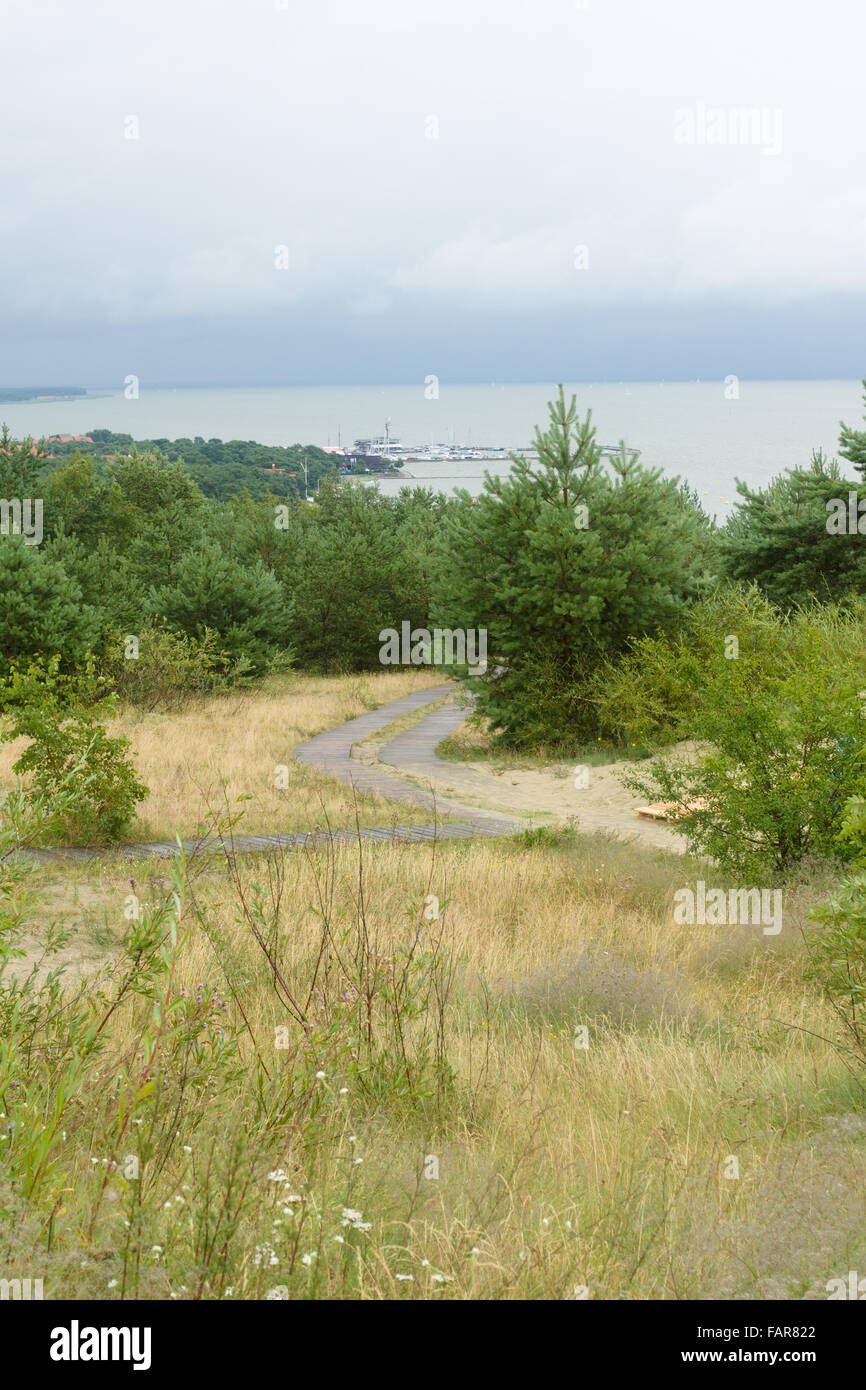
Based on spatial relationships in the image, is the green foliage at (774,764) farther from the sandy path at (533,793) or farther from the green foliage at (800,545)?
the green foliage at (800,545)

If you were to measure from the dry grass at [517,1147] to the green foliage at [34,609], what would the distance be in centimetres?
2430

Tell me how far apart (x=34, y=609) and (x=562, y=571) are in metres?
16.3

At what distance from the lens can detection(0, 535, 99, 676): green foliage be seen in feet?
93.6

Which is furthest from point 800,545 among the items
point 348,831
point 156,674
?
point 348,831

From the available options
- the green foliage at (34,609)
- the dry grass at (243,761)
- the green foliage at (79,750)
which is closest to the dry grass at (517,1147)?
the dry grass at (243,761)

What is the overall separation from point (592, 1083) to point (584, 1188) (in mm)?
1143

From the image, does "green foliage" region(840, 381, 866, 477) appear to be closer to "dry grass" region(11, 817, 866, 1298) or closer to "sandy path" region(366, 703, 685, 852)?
"sandy path" region(366, 703, 685, 852)

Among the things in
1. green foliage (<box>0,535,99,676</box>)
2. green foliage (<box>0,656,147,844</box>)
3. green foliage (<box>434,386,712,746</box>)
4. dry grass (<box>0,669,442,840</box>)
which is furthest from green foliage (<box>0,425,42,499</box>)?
green foliage (<box>0,656,147,844</box>)
